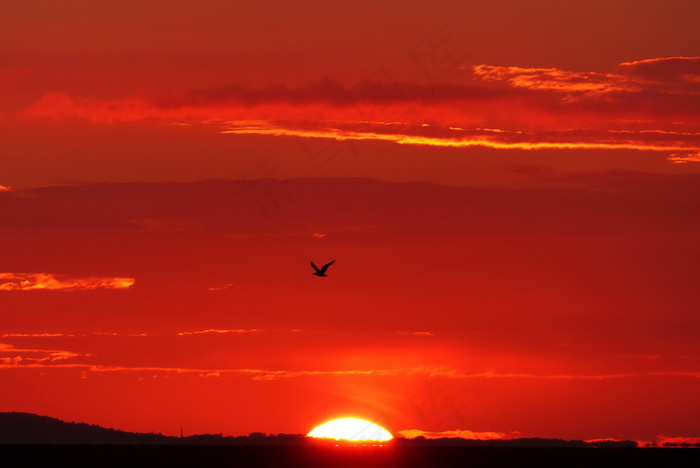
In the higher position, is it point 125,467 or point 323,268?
point 323,268

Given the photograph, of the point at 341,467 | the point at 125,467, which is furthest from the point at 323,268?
the point at 125,467

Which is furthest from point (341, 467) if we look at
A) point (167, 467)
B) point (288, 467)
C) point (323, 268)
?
point (323, 268)

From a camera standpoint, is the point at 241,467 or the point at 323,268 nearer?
the point at 323,268

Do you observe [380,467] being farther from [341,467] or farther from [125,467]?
[125,467]

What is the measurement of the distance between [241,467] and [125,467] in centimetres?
1649

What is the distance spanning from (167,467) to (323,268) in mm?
47296

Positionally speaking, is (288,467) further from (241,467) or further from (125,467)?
(125,467)

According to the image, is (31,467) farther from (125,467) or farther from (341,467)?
(341,467)

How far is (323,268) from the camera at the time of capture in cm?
16700

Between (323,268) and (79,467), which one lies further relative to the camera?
(79,467)

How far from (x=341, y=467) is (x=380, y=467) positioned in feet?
28.1

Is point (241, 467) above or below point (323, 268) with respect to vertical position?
below

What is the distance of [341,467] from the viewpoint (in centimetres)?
19288

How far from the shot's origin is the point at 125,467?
7835 inches
